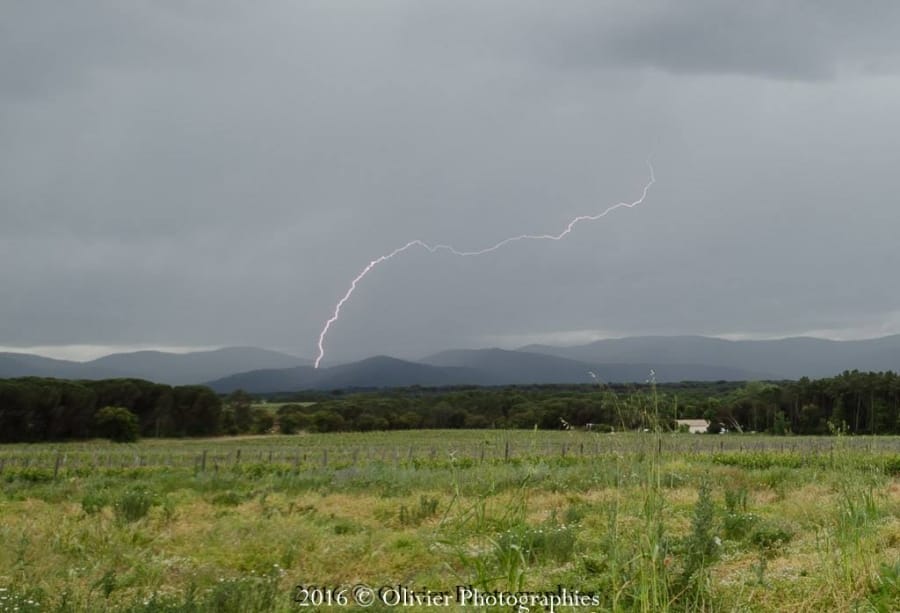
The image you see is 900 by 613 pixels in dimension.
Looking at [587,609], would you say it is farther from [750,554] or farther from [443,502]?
[443,502]

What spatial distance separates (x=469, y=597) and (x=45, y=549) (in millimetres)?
5879

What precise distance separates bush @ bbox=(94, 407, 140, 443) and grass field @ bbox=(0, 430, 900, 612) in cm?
7486

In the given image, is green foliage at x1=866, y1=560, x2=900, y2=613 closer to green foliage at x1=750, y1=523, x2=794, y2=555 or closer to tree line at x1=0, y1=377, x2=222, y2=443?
green foliage at x1=750, y1=523, x2=794, y2=555

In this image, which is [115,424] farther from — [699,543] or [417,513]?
[699,543]

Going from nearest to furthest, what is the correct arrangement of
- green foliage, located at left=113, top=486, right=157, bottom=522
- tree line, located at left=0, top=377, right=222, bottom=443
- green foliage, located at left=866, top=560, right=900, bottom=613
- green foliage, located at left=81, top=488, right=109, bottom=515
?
green foliage, located at left=866, top=560, right=900, bottom=613 < green foliage, located at left=113, top=486, right=157, bottom=522 < green foliage, located at left=81, top=488, right=109, bottom=515 < tree line, located at left=0, top=377, right=222, bottom=443

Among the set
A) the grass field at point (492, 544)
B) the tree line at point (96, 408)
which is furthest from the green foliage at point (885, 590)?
the tree line at point (96, 408)

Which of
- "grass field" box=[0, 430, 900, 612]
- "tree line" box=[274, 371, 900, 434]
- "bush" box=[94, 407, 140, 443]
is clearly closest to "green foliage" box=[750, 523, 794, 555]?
"grass field" box=[0, 430, 900, 612]

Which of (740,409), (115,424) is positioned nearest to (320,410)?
(115,424)

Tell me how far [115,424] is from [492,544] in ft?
296

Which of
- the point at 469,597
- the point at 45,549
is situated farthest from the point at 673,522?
the point at 45,549

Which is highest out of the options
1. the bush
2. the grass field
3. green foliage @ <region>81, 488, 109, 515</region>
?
the grass field

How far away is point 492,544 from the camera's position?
490cm

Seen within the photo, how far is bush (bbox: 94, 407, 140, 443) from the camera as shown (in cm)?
8319

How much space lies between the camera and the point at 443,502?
13.5 meters
